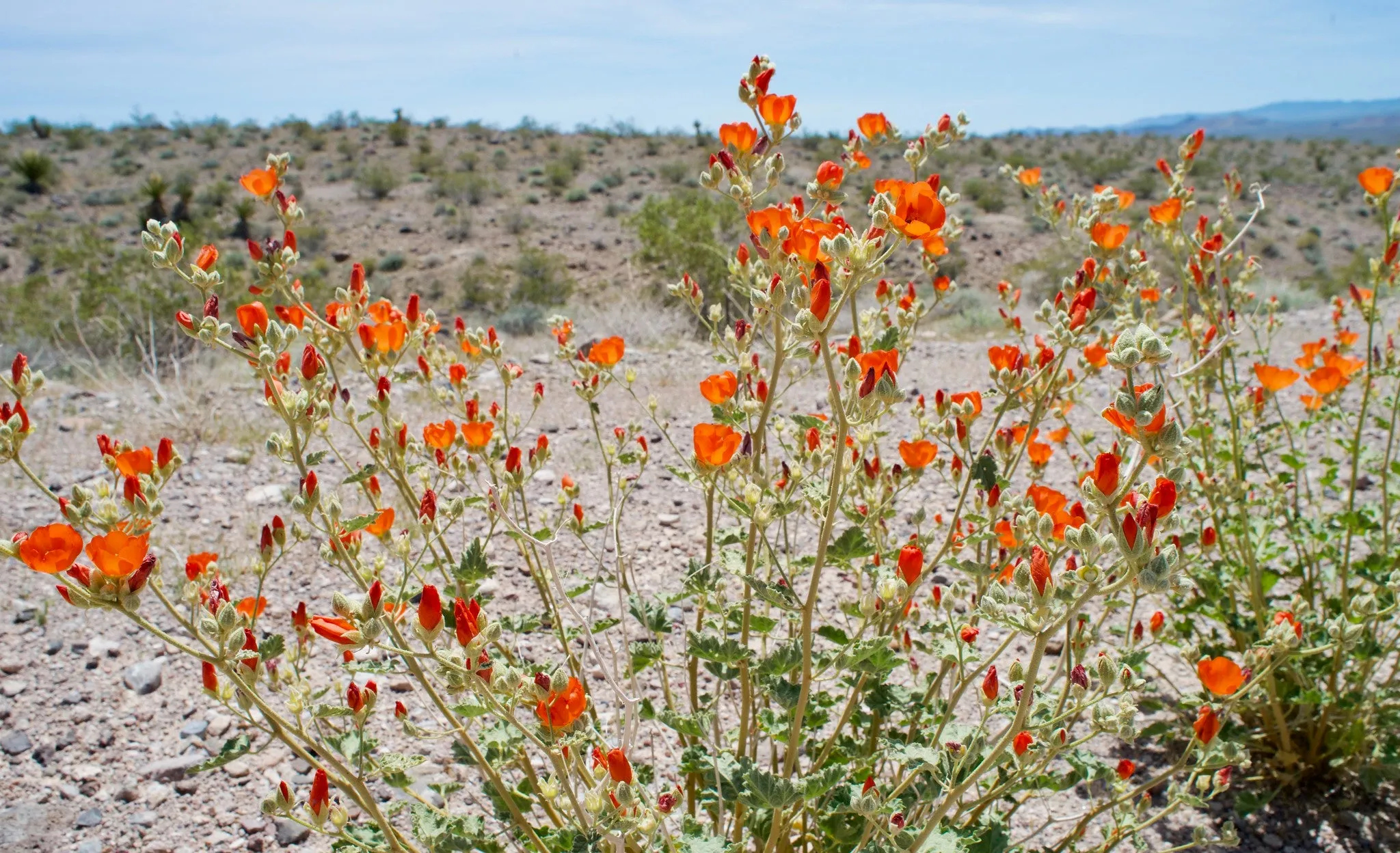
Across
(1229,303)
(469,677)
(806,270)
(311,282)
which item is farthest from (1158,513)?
(311,282)

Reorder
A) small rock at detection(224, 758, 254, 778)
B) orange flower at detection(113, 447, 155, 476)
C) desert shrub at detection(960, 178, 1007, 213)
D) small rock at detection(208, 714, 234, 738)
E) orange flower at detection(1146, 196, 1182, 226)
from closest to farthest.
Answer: orange flower at detection(113, 447, 155, 476), orange flower at detection(1146, 196, 1182, 226), small rock at detection(224, 758, 254, 778), small rock at detection(208, 714, 234, 738), desert shrub at detection(960, 178, 1007, 213)

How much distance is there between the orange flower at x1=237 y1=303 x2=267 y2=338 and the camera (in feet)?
4.92

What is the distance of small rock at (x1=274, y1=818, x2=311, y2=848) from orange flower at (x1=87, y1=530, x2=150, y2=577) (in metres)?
1.44

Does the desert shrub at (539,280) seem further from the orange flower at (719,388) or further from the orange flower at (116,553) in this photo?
the orange flower at (116,553)

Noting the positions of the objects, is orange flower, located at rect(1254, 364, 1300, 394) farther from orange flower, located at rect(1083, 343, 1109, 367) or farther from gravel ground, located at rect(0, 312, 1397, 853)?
gravel ground, located at rect(0, 312, 1397, 853)

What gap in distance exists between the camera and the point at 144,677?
2824mm

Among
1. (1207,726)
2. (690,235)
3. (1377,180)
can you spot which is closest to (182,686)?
(1207,726)

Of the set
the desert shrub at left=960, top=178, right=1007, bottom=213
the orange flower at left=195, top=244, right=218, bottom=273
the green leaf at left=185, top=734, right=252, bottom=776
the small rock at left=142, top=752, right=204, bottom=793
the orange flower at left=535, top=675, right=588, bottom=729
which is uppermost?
the desert shrub at left=960, top=178, right=1007, bottom=213

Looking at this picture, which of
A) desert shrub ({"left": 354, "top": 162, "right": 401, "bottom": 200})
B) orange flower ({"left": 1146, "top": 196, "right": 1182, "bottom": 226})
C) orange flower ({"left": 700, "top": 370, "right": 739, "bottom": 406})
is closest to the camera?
orange flower ({"left": 700, "top": 370, "right": 739, "bottom": 406})

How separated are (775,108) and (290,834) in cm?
223

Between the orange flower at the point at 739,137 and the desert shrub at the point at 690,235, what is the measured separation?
868 cm

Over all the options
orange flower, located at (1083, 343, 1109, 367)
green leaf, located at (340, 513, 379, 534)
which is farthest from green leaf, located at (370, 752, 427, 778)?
orange flower, located at (1083, 343, 1109, 367)

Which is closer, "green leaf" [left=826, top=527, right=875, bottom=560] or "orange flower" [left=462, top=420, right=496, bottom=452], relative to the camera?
"green leaf" [left=826, top=527, right=875, bottom=560]

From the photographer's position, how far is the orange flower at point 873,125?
1.88m
